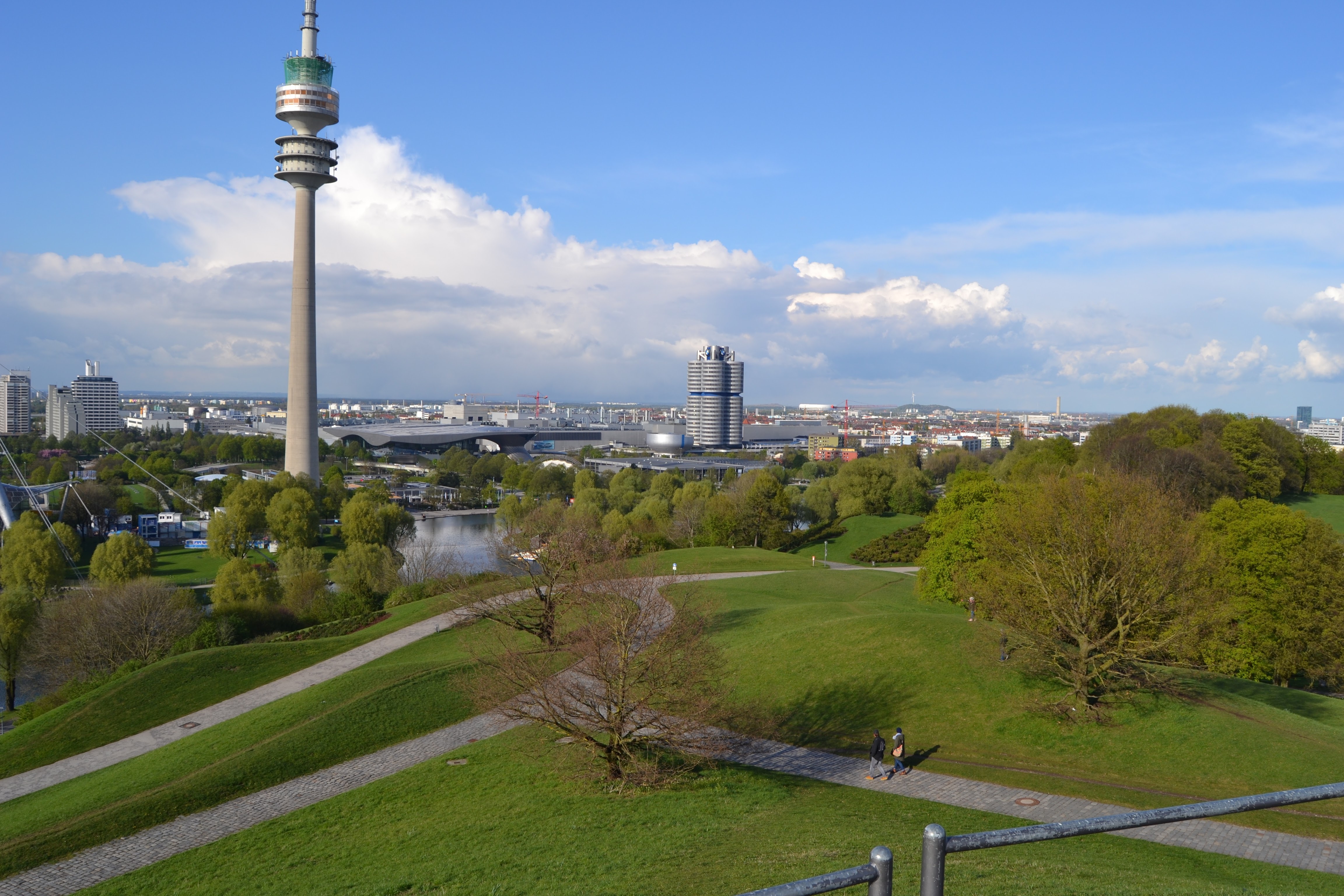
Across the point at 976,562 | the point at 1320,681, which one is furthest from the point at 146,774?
the point at 1320,681

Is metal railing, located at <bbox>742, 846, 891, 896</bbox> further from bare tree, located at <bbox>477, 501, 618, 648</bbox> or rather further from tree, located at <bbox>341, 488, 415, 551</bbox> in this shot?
tree, located at <bbox>341, 488, 415, 551</bbox>

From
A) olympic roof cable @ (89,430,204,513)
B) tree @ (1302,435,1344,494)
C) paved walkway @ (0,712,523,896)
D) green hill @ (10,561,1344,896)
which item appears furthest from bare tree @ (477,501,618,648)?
tree @ (1302,435,1344,494)

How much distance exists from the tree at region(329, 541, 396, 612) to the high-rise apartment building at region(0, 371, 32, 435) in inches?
6175

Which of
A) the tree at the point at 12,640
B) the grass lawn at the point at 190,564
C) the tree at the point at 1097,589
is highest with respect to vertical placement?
the tree at the point at 1097,589

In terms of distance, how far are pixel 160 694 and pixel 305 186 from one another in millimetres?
66119

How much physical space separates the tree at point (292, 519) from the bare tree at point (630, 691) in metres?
50.4

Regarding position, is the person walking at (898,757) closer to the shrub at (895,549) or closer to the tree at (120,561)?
the shrub at (895,549)

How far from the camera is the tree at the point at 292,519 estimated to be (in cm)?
6238

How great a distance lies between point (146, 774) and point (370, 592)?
81.5 ft

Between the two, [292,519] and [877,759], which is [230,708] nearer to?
[877,759]

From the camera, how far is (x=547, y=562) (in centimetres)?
→ 2609

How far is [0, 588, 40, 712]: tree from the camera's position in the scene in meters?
37.4

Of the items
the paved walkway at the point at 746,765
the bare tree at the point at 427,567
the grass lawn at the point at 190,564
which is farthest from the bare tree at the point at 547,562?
the grass lawn at the point at 190,564

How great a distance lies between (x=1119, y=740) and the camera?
19.2m
